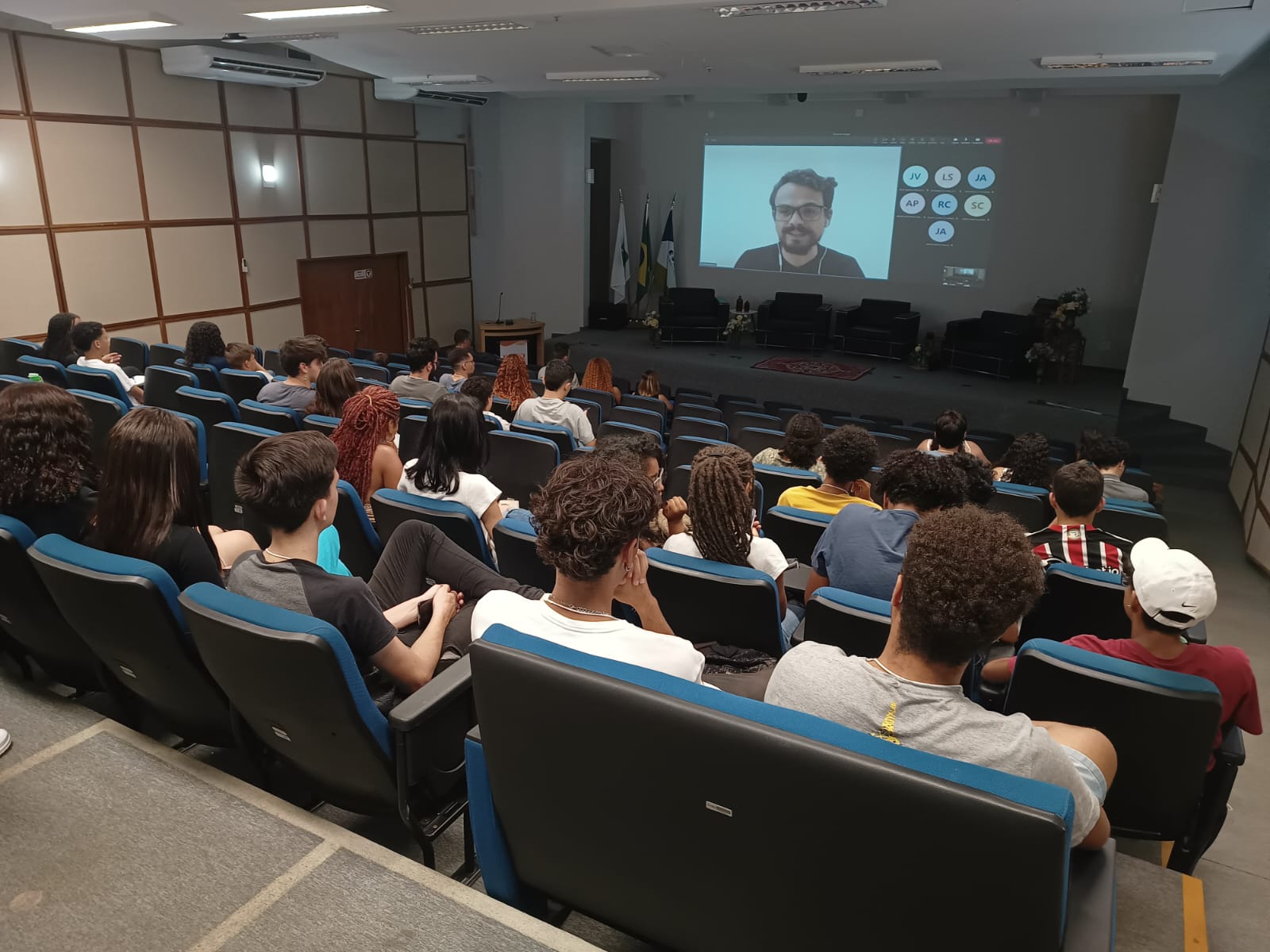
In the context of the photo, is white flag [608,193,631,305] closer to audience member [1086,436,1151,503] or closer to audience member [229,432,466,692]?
audience member [1086,436,1151,503]

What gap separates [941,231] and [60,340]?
1088 centimetres

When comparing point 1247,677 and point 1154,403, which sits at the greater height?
point 1247,677

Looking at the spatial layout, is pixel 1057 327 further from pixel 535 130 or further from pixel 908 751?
pixel 908 751

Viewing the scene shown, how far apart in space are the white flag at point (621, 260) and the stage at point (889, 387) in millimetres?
1834

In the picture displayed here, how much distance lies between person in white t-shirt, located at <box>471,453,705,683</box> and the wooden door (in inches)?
394

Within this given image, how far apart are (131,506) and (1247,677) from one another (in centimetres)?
311

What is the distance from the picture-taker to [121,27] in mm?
7012

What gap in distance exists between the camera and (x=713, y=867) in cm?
139

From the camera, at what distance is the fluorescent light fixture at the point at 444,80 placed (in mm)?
10000

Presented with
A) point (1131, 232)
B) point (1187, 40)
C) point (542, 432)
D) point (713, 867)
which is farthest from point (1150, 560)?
point (1131, 232)

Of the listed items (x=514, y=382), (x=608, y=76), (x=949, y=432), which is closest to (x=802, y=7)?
(x=949, y=432)

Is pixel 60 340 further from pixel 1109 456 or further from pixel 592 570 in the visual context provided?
pixel 1109 456

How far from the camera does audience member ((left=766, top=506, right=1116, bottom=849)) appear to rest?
55.4 inches

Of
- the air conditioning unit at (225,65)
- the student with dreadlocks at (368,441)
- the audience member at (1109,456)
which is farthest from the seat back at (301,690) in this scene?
the air conditioning unit at (225,65)
